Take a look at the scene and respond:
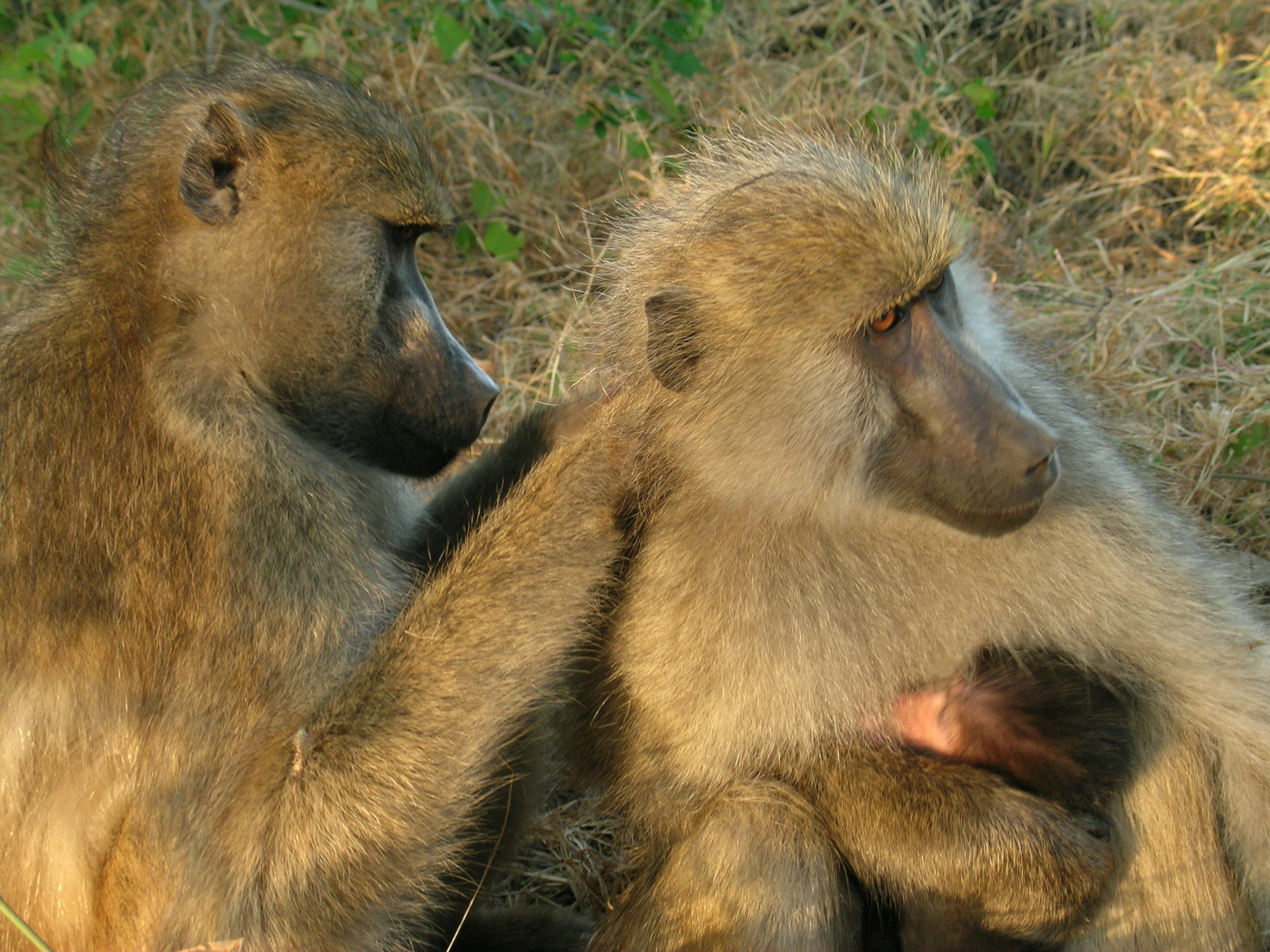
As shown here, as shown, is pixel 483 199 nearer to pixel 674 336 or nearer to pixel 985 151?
pixel 985 151

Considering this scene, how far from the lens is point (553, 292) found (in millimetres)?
4492

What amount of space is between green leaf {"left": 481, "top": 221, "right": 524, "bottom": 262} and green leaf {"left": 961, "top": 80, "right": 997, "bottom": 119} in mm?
1693

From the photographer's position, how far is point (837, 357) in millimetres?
2172

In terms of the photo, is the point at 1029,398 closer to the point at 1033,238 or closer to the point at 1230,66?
the point at 1033,238

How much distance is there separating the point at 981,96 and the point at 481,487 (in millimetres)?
2774

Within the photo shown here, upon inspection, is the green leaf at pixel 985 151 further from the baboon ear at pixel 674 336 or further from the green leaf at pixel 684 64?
the baboon ear at pixel 674 336

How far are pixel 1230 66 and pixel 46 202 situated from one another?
4281 millimetres

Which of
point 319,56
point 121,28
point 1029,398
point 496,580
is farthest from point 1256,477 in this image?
point 121,28

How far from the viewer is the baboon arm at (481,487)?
2.64 m

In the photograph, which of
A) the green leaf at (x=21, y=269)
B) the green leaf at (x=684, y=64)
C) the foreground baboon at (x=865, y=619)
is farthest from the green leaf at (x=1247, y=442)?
the green leaf at (x=21, y=269)

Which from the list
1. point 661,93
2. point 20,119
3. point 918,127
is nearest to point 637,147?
point 661,93

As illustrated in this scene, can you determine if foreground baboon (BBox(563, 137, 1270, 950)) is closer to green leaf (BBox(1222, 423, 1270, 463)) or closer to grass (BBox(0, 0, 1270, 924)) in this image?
green leaf (BBox(1222, 423, 1270, 463))

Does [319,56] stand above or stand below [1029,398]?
above

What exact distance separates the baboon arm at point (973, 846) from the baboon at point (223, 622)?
0.58 m
